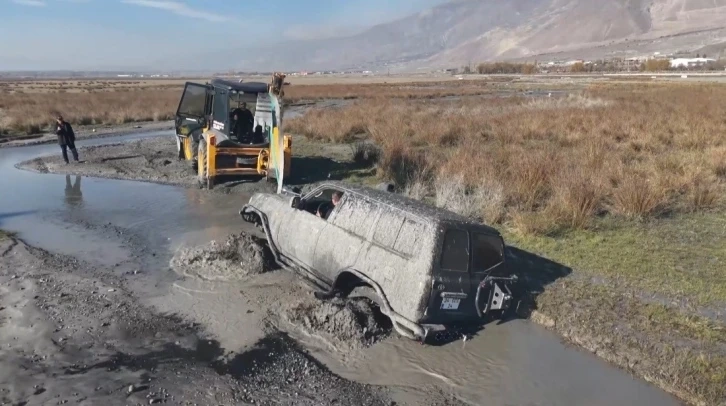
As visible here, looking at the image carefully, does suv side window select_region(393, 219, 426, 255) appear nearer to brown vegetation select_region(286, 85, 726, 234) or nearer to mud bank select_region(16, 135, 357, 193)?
brown vegetation select_region(286, 85, 726, 234)

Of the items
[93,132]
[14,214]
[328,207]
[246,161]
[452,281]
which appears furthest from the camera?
[93,132]

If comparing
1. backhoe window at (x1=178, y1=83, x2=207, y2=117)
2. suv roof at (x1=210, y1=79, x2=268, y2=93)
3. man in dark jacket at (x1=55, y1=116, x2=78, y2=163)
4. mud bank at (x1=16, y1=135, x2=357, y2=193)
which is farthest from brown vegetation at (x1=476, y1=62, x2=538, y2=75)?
man in dark jacket at (x1=55, y1=116, x2=78, y2=163)

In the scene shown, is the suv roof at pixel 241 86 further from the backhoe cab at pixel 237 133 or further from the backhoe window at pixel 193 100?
the backhoe window at pixel 193 100

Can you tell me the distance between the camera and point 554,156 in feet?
47.9

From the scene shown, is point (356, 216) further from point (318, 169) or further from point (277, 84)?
point (318, 169)

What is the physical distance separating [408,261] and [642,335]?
2.98 meters

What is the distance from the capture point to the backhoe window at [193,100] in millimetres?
14930

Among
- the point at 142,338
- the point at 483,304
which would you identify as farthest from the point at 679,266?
the point at 142,338

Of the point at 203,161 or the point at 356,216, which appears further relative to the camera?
the point at 203,161

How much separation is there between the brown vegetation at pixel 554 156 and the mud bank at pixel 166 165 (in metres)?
1.56

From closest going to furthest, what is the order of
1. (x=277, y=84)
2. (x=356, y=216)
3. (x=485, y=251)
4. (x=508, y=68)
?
(x=485, y=251) < (x=356, y=216) < (x=277, y=84) < (x=508, y=68)

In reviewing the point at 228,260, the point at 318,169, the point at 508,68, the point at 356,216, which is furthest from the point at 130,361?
the point at 508,68

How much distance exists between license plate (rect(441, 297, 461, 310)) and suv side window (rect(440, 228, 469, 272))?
1.09 feet

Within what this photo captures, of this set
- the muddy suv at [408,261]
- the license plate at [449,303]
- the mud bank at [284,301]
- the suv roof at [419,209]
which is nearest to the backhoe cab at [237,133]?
the mud bank at [284,301]
